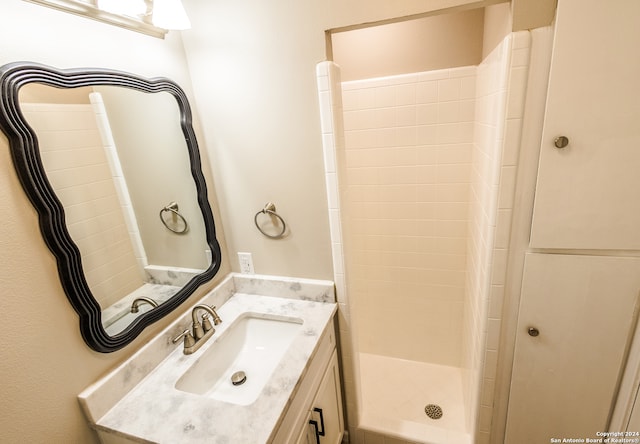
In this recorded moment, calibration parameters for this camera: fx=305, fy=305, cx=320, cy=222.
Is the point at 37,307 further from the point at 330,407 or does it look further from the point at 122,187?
the point at 330,407

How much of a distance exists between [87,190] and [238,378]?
85 centimetres

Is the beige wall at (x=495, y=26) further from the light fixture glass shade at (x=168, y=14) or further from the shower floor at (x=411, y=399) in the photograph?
the shower floor at (x=411, y=399)

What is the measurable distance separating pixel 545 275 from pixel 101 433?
1540 millimetres

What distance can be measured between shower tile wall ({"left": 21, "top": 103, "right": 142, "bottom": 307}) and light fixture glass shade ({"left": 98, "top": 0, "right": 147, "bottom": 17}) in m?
0.30

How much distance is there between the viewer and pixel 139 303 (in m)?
1.05

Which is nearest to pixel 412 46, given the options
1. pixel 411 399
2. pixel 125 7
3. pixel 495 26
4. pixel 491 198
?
pixel 495 26

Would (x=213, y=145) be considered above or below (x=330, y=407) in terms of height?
above

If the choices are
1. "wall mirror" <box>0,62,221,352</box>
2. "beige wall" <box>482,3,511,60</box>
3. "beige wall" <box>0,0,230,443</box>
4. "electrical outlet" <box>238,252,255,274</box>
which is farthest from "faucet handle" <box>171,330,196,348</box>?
"beige wall" <box>482,3,511,60</box>

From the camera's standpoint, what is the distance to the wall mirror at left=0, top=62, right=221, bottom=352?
77cm

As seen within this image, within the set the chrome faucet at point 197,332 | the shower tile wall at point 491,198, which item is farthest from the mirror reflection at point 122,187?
the shower tile wall at point 491,198

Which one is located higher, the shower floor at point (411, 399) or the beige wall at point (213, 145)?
the beige wall at point (213, 145)

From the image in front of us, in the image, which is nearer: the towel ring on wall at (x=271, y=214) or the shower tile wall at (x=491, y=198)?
the shower tile wall at (x=491, y=198)

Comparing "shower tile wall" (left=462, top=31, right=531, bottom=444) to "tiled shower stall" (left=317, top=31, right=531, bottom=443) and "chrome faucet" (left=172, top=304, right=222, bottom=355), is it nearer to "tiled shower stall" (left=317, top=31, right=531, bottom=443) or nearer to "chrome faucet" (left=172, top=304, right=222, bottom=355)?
"tiled shower stall" (left=317, top=31, right=531, bottom=443)

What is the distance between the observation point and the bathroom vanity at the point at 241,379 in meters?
0.88
